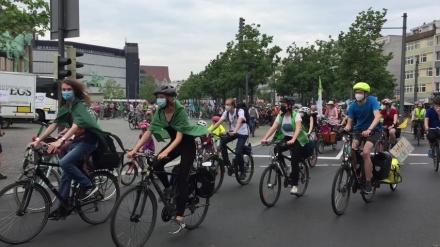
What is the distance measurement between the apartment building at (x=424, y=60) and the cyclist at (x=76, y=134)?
76.9 metres

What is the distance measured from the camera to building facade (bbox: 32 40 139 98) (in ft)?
349

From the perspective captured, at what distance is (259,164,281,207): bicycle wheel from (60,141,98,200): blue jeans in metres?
2.52

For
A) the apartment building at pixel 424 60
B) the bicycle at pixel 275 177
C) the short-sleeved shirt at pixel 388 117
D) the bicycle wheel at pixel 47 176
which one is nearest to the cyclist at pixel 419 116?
the short-sleeved shirt at pixel 388 117

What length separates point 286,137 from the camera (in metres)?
7.65

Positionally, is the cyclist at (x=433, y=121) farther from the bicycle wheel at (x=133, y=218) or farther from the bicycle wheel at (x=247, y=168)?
the bicycle wheel at (x=133, y=218)

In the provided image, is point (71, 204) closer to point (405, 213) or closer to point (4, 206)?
point (4, 206)

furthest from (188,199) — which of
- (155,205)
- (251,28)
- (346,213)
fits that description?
(251,28)

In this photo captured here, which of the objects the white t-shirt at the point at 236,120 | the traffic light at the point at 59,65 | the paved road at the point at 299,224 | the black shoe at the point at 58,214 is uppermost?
the traffic light at the point at 59,65

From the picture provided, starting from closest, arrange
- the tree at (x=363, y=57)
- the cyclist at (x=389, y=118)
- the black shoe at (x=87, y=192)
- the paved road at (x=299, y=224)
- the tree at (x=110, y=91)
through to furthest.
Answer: the paved road at (x=299, y=224) < the black shoe at (x=87, y=192) < the cyclist at (x=389, y=118) < the tree at (x=363, y=57) < the tree at (x=110, y=91)

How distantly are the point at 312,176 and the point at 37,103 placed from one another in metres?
21.9

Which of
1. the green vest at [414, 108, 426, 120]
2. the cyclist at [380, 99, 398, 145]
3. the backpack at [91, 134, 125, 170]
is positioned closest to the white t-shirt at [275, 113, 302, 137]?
the backpack at [91, 134, 125, 170]

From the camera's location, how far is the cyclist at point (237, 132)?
883 centimetres

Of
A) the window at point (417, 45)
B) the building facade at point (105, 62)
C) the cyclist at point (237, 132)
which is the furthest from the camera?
the building facade at point (105, 62)

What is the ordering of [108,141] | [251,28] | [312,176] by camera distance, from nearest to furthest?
[108,141] < [312,176] < [251,28]
